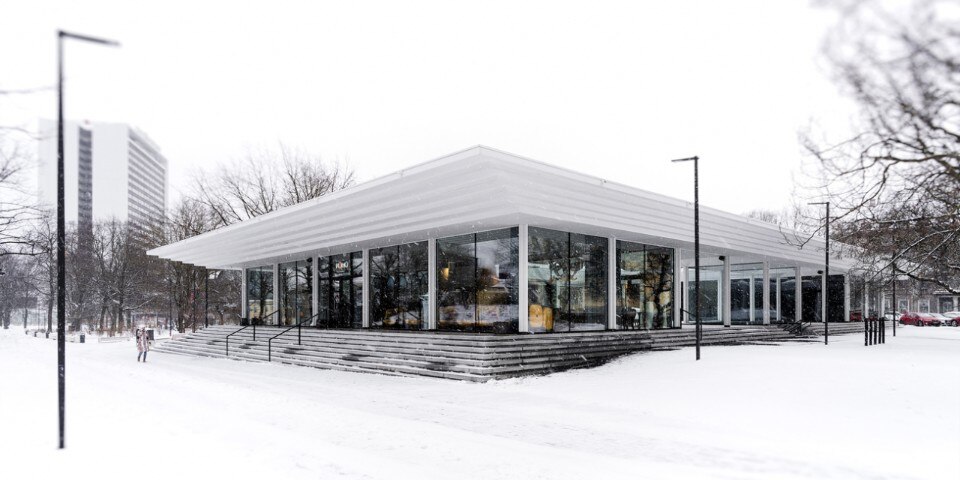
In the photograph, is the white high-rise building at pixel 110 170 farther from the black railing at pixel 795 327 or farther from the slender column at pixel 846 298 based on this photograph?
the slender column at pixel 846 298

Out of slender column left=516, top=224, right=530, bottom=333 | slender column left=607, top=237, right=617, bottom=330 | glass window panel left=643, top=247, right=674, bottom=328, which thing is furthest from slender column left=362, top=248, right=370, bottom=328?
glass window panel left=643, top=247, right=674, bottom=328

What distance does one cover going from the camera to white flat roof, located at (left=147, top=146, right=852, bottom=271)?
1684cm

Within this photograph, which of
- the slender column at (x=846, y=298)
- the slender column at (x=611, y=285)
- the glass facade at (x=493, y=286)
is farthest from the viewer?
the slender column at (x=846, y=298)

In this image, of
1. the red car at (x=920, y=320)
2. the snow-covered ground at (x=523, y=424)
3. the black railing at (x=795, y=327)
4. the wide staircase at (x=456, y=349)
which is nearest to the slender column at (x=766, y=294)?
the black railing at (x=795, y=327)

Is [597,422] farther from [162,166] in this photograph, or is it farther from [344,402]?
[162,166]

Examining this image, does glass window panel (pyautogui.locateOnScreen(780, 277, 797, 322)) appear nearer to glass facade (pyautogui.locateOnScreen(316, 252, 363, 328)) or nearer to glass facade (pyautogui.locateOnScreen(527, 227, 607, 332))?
glass facade (pyautogui.locateOnScreen(527, 227, 607, 332))

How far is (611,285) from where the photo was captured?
22344 millimetres

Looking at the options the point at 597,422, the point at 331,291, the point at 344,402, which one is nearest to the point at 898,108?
the point at 597,422

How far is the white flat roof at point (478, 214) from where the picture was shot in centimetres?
1684

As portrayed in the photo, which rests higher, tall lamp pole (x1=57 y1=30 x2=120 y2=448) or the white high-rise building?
the white high-rise building

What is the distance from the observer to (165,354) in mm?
28344

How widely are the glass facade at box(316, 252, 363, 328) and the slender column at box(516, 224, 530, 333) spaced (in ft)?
34.9

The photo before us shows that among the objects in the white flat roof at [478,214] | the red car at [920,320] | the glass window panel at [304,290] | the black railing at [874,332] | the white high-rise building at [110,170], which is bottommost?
the red car at [920,320]

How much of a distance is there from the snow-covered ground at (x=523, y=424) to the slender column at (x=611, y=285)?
17.1 feet
